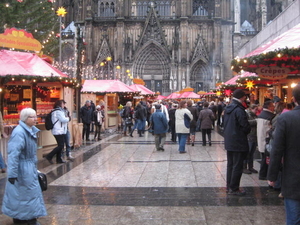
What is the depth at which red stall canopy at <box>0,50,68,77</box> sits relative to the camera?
10102mm

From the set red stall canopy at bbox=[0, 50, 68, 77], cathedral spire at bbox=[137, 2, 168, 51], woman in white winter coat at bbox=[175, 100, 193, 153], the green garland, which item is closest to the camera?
the green garland

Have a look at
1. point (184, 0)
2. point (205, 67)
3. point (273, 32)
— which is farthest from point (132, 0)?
point (273, 32)

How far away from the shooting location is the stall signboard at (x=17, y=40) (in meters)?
11.0

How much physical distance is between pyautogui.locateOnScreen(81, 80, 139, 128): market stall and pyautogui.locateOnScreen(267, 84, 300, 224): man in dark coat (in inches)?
659

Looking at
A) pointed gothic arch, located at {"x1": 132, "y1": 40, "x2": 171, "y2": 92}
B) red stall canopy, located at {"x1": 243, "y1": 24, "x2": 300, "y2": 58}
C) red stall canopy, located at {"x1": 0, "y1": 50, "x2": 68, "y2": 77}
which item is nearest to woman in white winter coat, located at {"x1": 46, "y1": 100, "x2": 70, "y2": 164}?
red stall canopy, located at {"x1": 0, "y1": 50, "x2": 68, "y2": 77}

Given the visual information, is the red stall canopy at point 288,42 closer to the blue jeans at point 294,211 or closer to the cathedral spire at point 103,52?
the blue jeans at point 294,211

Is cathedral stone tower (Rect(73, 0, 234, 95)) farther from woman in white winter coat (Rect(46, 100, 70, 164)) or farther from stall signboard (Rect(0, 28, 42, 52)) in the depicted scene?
woman in white winter coat (Rect(46, 100, 70, 164))

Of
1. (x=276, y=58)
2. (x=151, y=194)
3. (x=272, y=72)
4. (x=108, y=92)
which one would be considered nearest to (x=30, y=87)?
(x=151, y=194)

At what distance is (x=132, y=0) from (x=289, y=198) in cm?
4464

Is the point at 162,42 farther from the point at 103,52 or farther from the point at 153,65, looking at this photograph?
the point at 103,52

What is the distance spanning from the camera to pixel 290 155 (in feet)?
10.4

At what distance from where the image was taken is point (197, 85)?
42.8m

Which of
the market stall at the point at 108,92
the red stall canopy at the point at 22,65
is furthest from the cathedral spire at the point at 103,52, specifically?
the red stall canopy at the point at 22,65

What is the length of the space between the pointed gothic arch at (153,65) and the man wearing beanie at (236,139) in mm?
36580
